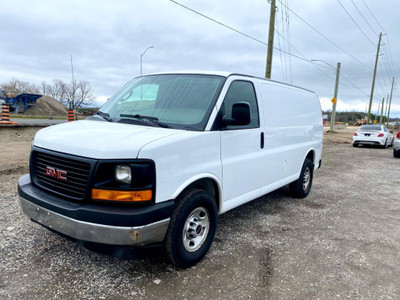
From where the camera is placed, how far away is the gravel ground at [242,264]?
2.79 meters

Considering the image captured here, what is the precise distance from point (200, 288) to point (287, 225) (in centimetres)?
215

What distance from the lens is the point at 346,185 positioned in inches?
294

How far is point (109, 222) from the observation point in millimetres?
2465

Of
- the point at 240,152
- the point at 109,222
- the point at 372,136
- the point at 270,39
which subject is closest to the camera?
the point at 109,222

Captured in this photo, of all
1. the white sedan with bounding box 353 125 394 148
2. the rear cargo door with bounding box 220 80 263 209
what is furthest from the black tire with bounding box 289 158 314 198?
the white sedan with bounding box 353 125 394 148

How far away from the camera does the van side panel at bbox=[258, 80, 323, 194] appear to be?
4.36 m

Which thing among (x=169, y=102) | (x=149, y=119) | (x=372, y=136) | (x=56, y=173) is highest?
(x=169, y=102)

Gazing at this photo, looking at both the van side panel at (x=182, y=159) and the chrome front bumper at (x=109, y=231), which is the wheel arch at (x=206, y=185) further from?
the chrome front bumper at (x=109, y=231)

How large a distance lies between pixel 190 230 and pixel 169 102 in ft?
4.82

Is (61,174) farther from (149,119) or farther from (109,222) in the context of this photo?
(149,119)

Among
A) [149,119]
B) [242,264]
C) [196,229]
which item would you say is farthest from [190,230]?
[149,119]

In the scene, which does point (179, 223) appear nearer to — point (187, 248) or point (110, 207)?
point (187, 248)

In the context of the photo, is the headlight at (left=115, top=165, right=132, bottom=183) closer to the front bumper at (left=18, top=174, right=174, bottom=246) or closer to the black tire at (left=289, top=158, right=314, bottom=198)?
the front bumper at (left=18, top=174, right=174, bottom=246)

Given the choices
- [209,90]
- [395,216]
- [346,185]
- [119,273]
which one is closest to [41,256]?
[119,273]
